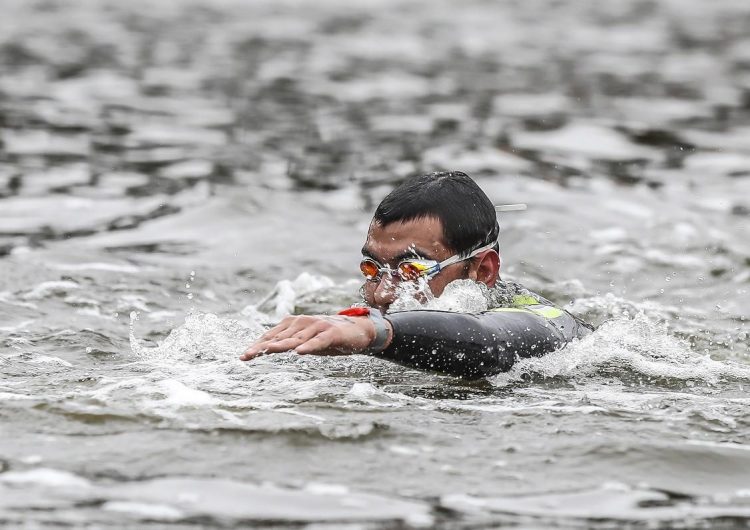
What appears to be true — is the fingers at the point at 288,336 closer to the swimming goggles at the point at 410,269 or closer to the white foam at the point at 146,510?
the white foam at the point at 146,510

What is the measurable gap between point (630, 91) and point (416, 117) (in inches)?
158

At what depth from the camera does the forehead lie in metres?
5.57

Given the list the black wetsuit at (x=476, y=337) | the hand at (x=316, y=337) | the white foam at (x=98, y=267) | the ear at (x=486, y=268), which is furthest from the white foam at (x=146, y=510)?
the white foam at (x=98, y=267)

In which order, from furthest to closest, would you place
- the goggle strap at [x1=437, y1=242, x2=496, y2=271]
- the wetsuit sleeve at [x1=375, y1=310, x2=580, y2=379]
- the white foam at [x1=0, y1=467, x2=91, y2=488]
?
the goggle strap at [x1=437, y1=242, x2=496, y2=271] → the wetsuit sleeve at [x1=375, y1=310, x2=580, y2=379] → the white foam at [x1=0, y1=467, x2=91, y2=488]

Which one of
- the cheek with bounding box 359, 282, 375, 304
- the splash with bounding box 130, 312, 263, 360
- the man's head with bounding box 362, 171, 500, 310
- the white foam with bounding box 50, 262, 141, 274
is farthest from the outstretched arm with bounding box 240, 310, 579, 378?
the white foam with bounding box 50, 262, 141, 274

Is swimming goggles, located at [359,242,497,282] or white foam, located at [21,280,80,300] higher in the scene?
swimming goggles, located at [359,242,497,282]

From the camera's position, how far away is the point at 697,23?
2530 centimetres

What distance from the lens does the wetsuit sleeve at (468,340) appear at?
15.4 feet

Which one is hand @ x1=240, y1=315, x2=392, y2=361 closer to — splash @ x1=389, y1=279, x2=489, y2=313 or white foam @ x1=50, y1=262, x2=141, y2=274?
splash @ x1=389, y1=279, x2=489, y2=313

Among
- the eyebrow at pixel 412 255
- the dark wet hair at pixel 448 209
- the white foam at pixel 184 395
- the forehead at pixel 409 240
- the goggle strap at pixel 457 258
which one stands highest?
the dark wet hair at pixel 448 209

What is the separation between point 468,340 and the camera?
4.87 meters

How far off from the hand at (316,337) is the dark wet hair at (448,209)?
1.26 metres

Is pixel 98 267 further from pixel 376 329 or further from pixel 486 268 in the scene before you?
pixel 376 329

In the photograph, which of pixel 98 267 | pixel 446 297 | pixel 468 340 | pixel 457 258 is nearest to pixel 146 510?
pixel 468 340
